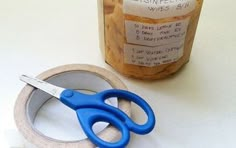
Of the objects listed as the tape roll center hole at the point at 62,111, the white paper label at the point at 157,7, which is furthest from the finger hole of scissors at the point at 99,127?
the white paper label at the point at 157,7

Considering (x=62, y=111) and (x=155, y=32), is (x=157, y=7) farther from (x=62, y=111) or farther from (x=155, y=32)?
(x=62, y=111)

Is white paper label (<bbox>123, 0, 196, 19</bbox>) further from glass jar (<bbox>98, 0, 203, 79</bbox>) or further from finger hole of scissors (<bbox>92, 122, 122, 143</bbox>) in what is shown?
finger hole of scissors (<bbox>92, 122, 122, 143</bbox>)

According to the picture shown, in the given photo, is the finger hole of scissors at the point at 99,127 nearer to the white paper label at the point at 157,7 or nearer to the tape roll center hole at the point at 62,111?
the tape roll center hole at the point at 62,111

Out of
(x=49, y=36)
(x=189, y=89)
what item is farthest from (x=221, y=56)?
(x=49, y=36)

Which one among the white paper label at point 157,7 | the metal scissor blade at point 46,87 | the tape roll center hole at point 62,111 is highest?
the white paper label at point 157,7

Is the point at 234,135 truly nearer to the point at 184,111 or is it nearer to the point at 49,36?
the point at 184,111

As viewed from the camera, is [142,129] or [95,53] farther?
[95,53]
